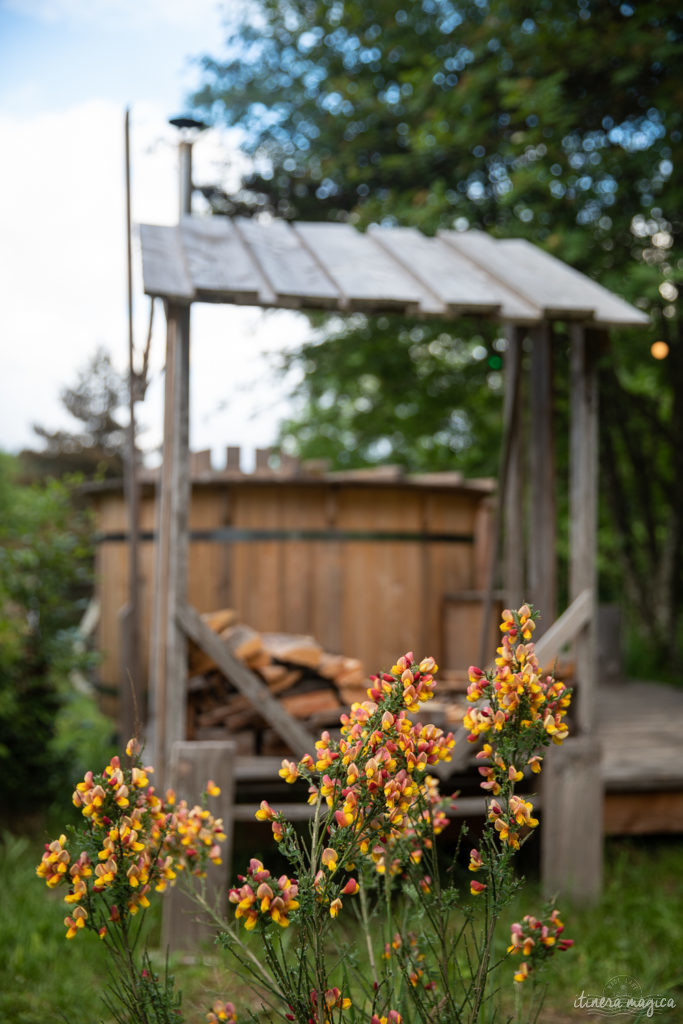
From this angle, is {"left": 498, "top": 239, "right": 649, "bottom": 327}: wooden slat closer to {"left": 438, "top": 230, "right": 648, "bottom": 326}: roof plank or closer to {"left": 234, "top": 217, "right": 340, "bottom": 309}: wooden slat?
{"left": 438, "top": 230, "right": 648, "bottom": 326}: roof plank

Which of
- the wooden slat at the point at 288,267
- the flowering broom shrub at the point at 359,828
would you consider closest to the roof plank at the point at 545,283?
the wooden slat at the point at 288,267

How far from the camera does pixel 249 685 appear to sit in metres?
3.58

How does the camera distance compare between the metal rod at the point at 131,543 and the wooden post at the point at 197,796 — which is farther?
the metal rod at the point at 131,543

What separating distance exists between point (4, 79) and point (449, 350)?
485 cm

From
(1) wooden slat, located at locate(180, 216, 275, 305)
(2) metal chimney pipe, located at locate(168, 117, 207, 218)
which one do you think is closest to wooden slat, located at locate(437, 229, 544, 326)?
(1) wooden slat, located at locate(180, 216, 275, 305)

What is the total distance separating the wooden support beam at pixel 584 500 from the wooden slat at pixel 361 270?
89 centimetres

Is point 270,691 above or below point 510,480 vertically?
below

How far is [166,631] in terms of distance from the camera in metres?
3.68

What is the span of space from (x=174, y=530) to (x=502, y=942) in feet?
6.49

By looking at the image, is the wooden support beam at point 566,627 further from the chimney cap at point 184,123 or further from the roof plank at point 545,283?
the chimney cap at point 184,123

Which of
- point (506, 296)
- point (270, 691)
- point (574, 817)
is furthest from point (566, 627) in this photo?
point (506, 296)

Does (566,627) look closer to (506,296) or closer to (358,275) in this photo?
(506,296)

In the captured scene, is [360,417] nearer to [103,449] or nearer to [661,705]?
[661,705]

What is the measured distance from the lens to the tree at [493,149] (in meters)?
6.55
